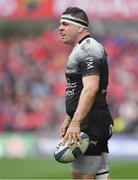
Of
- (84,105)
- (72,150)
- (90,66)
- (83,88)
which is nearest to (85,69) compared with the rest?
(90,66)

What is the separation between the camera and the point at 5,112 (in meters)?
18.4

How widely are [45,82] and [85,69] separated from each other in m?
13.6

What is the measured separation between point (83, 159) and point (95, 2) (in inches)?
437

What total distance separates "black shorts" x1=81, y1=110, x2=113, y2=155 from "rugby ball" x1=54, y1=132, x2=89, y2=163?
0.26 ft

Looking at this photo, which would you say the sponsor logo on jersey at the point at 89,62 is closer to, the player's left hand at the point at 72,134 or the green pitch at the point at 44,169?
the player's left hand at the point at 72,134

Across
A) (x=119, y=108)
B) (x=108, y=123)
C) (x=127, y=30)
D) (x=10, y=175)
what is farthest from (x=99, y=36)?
(x=108, y=123)

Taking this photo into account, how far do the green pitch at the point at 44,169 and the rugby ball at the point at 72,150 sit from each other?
650 cm

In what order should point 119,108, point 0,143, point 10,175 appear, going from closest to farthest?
point 10,175, point 0,143, point 119,108

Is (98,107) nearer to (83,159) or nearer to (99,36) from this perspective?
(83,159)

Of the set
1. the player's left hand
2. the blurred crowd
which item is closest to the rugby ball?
the player's left hand

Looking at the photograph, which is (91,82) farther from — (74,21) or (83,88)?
(74,21)

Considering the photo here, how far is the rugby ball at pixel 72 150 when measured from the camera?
18.7 feet

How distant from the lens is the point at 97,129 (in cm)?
588

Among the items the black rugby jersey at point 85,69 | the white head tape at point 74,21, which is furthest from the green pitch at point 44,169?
the white head tape at point 74,21
